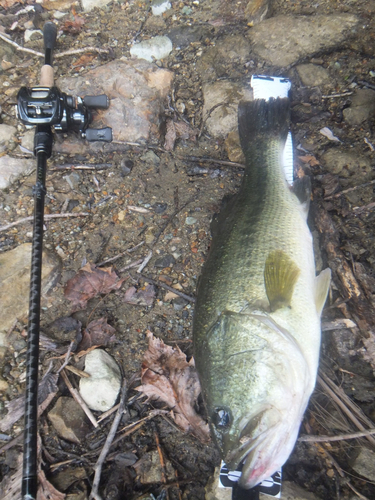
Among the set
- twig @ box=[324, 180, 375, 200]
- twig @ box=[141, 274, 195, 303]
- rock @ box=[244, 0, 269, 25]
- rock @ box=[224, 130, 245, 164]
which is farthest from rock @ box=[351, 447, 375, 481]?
rock @ box=[244, 0, 269, 25]

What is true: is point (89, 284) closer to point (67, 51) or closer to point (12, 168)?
point (12, 168)

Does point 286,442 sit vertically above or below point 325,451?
above

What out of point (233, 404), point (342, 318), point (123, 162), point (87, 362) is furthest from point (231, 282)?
point (123, 162)

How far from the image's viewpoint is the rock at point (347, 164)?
367cm

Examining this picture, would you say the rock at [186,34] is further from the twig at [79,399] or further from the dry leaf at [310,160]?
the twig at [79,399]

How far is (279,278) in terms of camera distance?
2.69m

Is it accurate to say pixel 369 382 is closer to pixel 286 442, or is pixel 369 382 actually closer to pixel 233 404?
pixel 286 442

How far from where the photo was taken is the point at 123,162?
3.91 metres

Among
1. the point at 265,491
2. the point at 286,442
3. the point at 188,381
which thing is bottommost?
the point at 265,491

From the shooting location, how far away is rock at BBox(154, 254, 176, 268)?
348 centimetres

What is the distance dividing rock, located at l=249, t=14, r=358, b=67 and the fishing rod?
222 cm

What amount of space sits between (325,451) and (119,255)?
8.23ft

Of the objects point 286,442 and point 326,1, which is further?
point 326,1

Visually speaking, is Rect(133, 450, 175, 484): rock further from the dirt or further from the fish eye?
the fish eye
